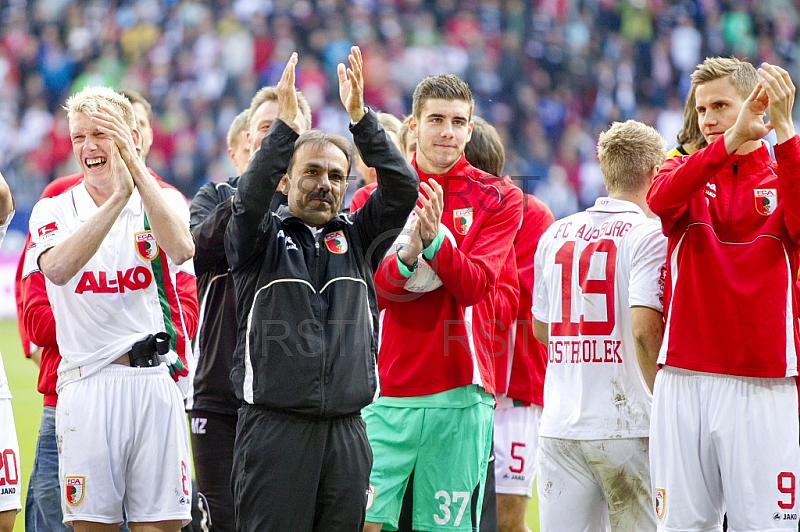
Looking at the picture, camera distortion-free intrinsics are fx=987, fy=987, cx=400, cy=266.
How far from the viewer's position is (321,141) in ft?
12.4

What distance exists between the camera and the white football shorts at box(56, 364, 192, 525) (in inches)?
151

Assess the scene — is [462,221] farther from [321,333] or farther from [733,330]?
[733,330]

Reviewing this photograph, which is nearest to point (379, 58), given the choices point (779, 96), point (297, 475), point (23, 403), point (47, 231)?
point (23, 403)

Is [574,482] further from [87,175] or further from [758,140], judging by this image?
[87,175]

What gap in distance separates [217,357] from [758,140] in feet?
8.25

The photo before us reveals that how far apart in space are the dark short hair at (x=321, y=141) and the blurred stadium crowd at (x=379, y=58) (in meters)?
13.4

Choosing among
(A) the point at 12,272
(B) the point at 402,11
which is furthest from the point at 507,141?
(A) the point at 12,272

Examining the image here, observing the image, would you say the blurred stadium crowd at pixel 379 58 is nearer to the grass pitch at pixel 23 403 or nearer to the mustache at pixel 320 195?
the grass pitch at pixel 23 403

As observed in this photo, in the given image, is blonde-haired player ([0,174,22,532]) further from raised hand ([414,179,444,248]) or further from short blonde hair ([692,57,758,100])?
short blonde hair ([692,57,758,100])

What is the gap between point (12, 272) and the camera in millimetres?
15078

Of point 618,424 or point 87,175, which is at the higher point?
point 87,175

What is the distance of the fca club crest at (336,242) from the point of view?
372cm

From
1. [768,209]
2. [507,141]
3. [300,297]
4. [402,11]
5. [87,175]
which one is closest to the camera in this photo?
[300,297]

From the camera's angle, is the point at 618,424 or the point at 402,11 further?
the point at 402,11
